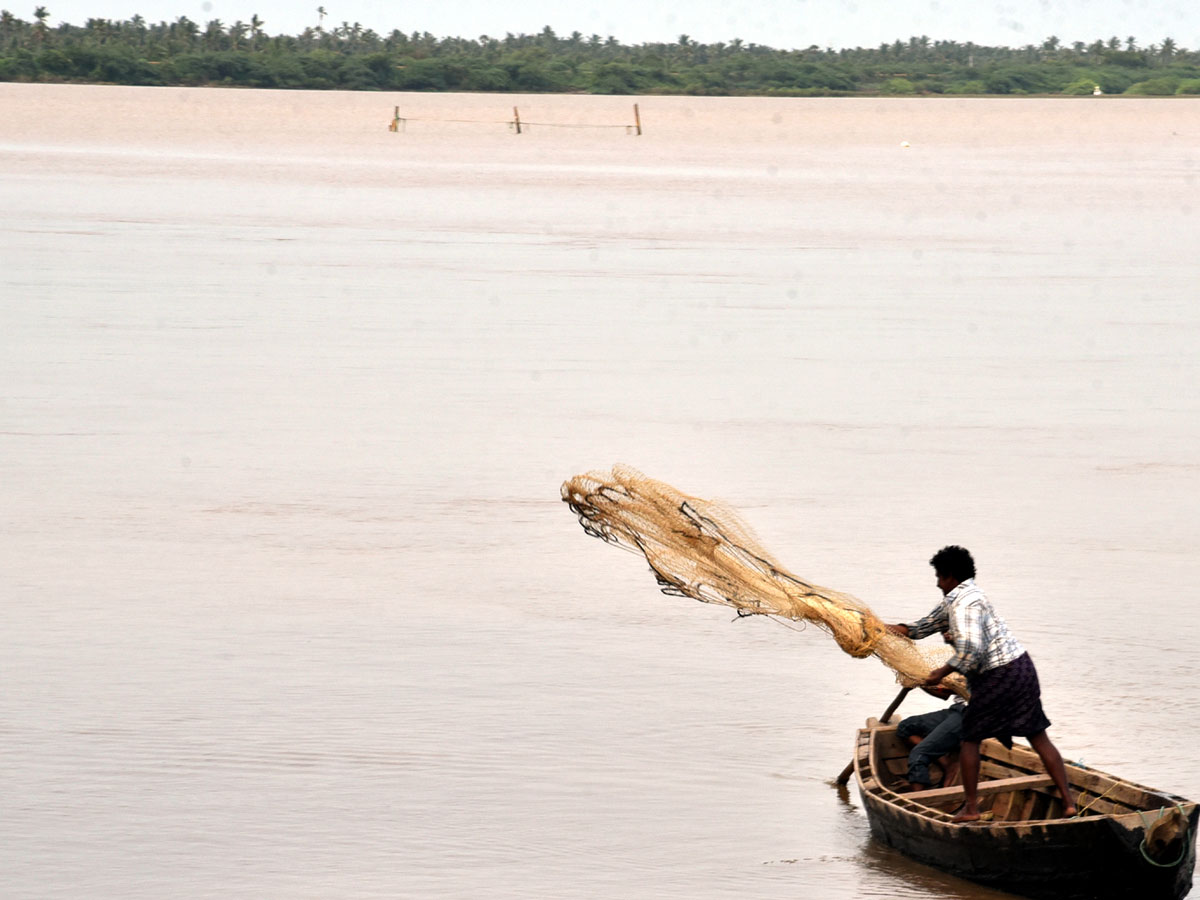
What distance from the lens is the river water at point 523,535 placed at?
875 centimetres

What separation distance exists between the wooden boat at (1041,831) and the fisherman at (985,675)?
7.0 inches

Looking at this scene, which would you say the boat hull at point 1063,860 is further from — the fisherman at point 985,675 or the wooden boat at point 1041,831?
the fisherman at point 985,675

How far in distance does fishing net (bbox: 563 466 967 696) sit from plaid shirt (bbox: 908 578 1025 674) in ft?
2.98

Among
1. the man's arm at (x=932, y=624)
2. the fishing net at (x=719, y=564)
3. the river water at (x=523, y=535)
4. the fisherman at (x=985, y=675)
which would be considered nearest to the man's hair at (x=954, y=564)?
the fisherman at (x=985, y=675)

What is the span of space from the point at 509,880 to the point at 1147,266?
26.0 m

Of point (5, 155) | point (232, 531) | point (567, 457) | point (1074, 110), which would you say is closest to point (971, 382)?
point (567, 457)

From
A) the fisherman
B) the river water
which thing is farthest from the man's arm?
the river water

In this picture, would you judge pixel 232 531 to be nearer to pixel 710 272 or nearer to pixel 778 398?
pixel 778 398

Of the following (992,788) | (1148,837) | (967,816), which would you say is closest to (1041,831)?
(1148,837)

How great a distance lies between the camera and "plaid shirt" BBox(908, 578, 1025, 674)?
7754 mm

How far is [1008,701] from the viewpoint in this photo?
25.7 feet

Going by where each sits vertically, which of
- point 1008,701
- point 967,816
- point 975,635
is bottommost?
point 967,816

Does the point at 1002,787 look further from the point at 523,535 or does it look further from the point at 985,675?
the point at 523,535

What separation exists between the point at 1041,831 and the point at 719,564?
2246 mm
